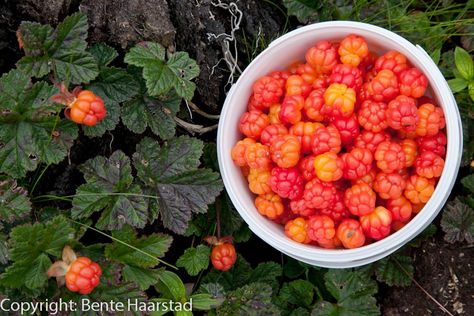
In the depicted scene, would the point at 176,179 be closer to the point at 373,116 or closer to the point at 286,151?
the point at 286,151

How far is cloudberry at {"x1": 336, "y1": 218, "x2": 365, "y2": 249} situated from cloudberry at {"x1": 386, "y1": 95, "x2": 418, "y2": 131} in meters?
0.29

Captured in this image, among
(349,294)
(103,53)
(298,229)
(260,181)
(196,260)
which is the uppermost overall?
(103,53)

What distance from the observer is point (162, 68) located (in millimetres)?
1862

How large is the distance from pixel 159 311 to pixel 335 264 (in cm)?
55

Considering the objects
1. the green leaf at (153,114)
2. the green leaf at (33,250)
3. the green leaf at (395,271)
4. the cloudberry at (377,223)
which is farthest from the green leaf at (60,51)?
the green leaf at (395,271)

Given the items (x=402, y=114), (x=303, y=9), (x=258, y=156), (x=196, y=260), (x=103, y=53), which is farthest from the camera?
(x=303, y=9)

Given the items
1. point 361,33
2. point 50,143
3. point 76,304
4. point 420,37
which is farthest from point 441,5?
point 76,304

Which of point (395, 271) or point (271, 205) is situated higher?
A: point (271, 205)

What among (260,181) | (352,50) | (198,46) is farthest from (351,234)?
(198,46)

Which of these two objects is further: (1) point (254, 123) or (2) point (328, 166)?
(1) point (254, 123)

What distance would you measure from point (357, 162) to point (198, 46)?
2.16ft

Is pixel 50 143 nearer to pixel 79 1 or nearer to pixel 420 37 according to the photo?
pixel 79 1

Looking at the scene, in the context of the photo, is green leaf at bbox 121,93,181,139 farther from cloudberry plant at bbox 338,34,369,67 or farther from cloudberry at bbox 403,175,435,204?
cloudberry at bbox 403,175,435,204

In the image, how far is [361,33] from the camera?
1863 mm
